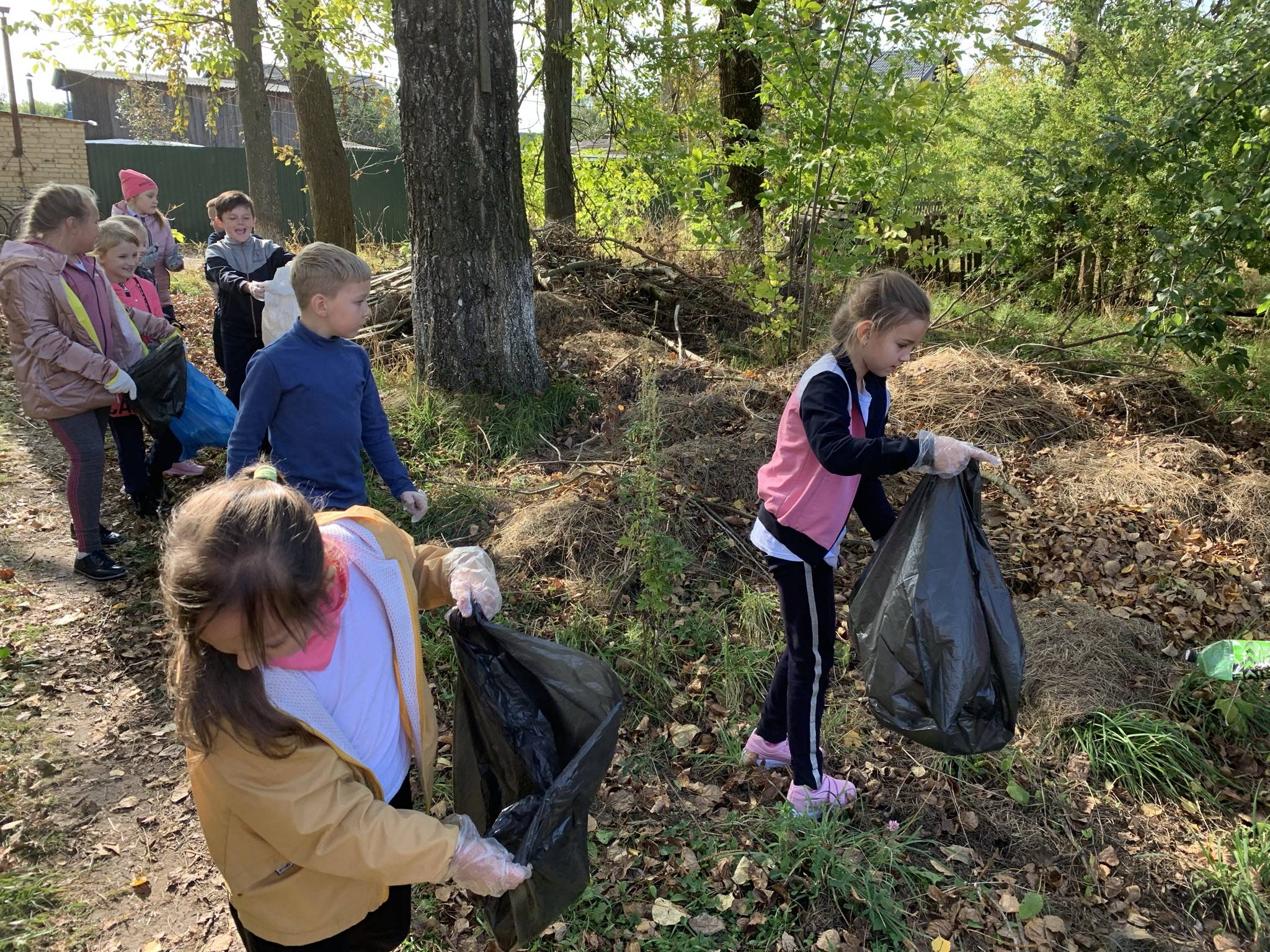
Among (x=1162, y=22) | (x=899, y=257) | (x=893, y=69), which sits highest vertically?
(x=1162, y=22)

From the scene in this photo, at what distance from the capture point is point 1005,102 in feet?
30.9

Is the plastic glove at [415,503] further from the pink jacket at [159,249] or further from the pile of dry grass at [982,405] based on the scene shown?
the pink jacket at [159,249]

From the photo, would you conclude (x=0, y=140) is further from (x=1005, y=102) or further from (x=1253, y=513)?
(x=1253, y=513)

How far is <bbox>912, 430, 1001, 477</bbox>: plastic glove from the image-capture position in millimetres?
2229

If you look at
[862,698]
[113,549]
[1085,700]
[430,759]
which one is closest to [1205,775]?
[1085,700]

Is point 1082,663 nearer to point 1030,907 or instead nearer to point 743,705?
point 1030,907

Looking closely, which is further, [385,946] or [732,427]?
[732,427]

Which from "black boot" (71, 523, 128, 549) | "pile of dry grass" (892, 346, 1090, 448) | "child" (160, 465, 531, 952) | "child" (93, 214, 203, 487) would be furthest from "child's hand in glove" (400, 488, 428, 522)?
"pile of dry grass" (892, 346, 1090, 448)

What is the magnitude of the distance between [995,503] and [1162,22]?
22.5 feet

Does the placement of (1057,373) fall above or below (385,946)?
above

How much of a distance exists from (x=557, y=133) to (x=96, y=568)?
277 inches

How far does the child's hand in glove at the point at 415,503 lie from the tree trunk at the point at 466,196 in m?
2.57

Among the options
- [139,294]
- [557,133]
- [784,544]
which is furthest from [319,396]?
[557,133]

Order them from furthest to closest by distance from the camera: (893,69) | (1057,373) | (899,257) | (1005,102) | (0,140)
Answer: (0,140), (1005,102), (899,257), (1057,373), (893,69)
